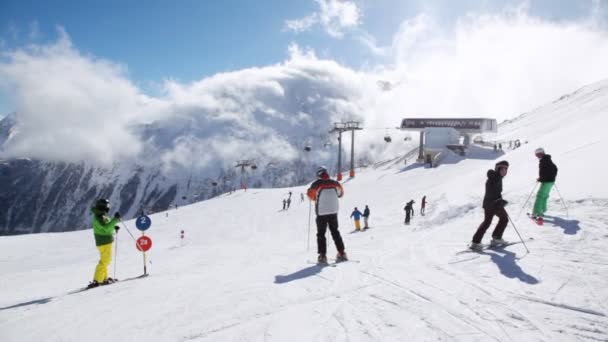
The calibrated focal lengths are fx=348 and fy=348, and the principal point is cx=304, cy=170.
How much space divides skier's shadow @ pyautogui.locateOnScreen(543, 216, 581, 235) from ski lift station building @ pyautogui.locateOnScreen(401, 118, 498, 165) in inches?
1666

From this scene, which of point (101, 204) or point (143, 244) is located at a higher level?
point (101, 204)

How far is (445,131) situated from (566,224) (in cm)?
4743

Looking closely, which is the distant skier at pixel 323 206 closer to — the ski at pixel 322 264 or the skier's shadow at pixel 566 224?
the ski at pixel 322 264

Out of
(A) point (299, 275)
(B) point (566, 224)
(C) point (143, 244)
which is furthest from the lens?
(C) point (143, 244)

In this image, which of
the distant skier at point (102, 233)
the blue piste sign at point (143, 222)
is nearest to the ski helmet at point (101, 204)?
the distant skier at point (102, 233)

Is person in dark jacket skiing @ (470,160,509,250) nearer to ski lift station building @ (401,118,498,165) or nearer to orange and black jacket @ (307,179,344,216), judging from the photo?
orange and black jacket @ (307,179,344,216)

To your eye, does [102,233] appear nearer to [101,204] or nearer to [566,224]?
[101,204]

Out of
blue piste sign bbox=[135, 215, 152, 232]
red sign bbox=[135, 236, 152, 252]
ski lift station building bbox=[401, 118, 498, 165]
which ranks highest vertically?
ski lift station building bbox=[401, 118, 498, 165]

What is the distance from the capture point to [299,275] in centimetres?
603

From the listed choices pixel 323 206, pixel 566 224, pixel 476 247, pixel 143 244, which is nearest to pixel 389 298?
pixel 323 206

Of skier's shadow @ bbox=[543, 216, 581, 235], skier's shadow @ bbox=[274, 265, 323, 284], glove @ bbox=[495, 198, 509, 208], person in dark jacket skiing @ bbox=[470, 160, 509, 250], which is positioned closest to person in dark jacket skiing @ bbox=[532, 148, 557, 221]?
skier's shadow @ bbox=[543, 216, 581, 235]

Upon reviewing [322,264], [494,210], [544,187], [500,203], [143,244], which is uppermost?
[544,187]

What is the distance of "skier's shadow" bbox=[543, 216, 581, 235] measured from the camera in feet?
22.8

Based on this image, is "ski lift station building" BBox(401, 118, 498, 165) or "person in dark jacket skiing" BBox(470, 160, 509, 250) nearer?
→ "person in dark jacket skiing" BBox(470, 160, 509, 250)
